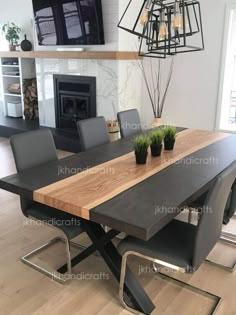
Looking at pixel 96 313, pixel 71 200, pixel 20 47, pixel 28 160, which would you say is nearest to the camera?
pixel 71 200

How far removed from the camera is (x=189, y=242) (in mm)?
1866

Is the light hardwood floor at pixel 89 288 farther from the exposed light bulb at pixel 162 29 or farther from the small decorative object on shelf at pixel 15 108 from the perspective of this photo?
the small decorative object on shelf at pixel 15 108

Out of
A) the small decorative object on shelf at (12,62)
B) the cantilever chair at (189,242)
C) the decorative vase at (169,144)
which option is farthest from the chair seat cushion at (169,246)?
the small decorative object on shelf at (12,62)

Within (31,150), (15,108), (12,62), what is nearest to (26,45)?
(12,62)

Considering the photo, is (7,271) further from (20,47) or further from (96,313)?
(20,47)

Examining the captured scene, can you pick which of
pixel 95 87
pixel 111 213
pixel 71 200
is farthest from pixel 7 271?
pixel 95 87

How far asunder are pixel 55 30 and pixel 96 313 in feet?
14.4

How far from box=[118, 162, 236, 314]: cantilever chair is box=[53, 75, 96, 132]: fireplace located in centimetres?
350

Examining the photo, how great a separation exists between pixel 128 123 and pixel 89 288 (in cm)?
172

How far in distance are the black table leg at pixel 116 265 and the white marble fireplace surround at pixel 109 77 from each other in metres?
3.01

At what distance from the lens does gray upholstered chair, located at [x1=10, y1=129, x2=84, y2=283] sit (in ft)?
6.82

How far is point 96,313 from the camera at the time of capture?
1.93 m

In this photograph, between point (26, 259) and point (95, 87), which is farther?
point (95, 87)

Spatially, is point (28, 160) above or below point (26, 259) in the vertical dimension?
above
